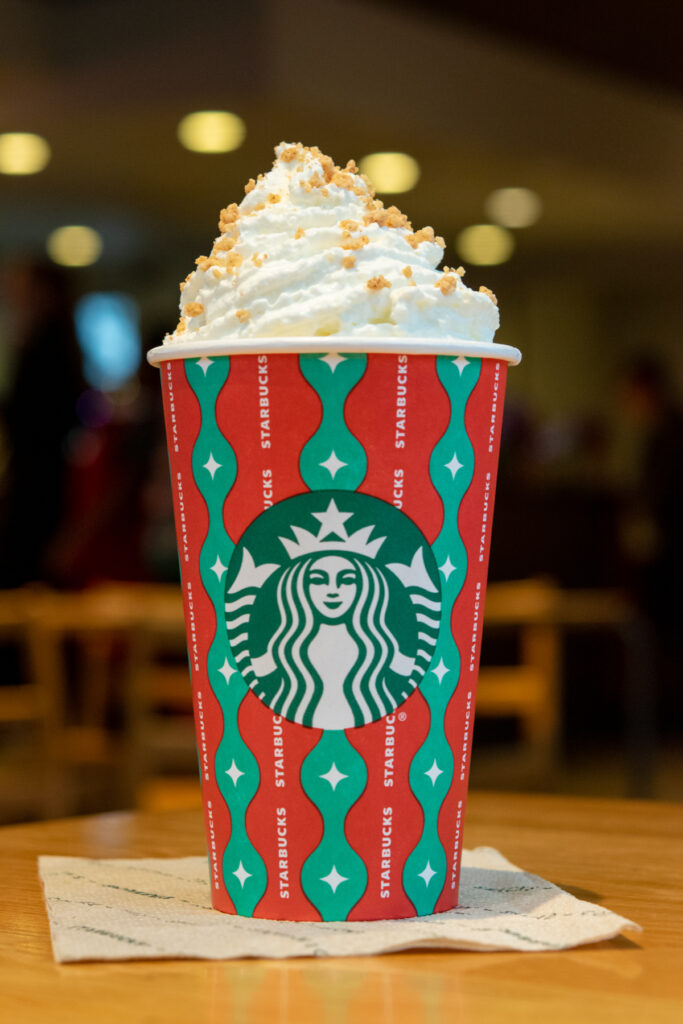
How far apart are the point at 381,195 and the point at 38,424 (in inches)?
117

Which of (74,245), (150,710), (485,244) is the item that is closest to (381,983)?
(150,710)

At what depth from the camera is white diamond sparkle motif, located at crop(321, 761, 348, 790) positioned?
690 millimetres

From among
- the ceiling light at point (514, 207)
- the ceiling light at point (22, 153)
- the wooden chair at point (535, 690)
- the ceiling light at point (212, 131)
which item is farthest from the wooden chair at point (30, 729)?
the ceiling light at point (514, 207)

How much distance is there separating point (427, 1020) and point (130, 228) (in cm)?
775

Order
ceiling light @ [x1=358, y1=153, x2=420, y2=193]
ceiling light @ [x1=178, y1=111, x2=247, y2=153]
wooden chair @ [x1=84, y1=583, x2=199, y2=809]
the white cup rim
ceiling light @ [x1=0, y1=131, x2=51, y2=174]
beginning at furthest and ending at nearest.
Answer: ceiling light @ [x1=358, y1=153, x2=420, y2=193]
ceiling light @ [x1=0, y1=131, x2=51, y2=174]
ceiling light @ [x1=178, y1=111, x2=247, y2=153]
wooden chair @ [x1=84, y1=583, x2=199, y2=809]
the white cup rim

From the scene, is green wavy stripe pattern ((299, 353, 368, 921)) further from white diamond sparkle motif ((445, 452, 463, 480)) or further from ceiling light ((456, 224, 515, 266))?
ceiling light ((456, 224, 515, 266))

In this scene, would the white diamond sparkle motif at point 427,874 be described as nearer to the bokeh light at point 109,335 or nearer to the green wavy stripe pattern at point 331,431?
the green wavy stripe pattern at point 331,431

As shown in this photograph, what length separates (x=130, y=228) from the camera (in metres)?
7.95

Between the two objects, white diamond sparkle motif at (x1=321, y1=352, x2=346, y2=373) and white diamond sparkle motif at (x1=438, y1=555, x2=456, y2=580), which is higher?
Result: white diamond sparkle motif at (x1=321, y1=352, x2=346, y2=373)

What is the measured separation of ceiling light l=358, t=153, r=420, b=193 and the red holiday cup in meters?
5.15

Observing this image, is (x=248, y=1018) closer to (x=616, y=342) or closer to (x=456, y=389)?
(x=456, y=389)

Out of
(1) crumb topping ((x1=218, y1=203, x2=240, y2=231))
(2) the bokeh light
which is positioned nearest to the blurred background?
(2) the bokeh light

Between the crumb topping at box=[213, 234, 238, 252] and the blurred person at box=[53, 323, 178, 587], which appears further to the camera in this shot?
the blurred person at box=[53, 323, 178, 587]

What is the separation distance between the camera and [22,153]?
5738mm
